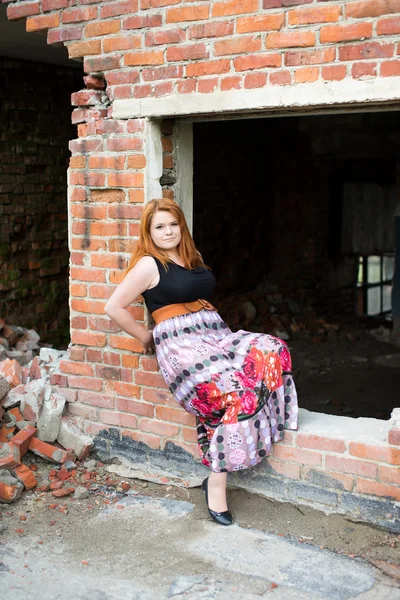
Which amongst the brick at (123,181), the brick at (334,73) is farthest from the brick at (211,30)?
the brick at (123,181)

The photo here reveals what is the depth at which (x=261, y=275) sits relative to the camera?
9711mm

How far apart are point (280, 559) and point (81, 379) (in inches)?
72.4

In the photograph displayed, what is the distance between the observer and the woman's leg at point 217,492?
3814 millimetres

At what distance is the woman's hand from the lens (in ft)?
13.3

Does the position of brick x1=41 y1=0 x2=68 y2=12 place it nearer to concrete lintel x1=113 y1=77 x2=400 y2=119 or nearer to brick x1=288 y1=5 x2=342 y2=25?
concrete lintel x1=113 y1=77 x2=400 y2=119

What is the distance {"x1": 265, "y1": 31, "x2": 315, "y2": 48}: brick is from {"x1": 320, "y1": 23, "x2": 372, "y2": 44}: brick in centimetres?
7

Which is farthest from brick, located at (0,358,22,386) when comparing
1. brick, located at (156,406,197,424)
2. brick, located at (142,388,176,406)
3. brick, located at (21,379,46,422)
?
brick, located at (156,406,197,424)

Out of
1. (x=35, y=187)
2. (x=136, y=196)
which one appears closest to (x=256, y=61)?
(x=136, y=196)

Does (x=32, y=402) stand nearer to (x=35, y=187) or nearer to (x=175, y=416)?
(x=175, y=416)

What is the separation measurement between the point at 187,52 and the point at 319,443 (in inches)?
90.5

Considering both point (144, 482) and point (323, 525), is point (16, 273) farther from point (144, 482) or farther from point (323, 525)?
point (323, 525)

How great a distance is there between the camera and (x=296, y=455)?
3926 mm

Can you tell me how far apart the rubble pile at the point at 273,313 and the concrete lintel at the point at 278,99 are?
4784 mm

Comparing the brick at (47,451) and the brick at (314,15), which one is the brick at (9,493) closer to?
the brick at (47,451)
